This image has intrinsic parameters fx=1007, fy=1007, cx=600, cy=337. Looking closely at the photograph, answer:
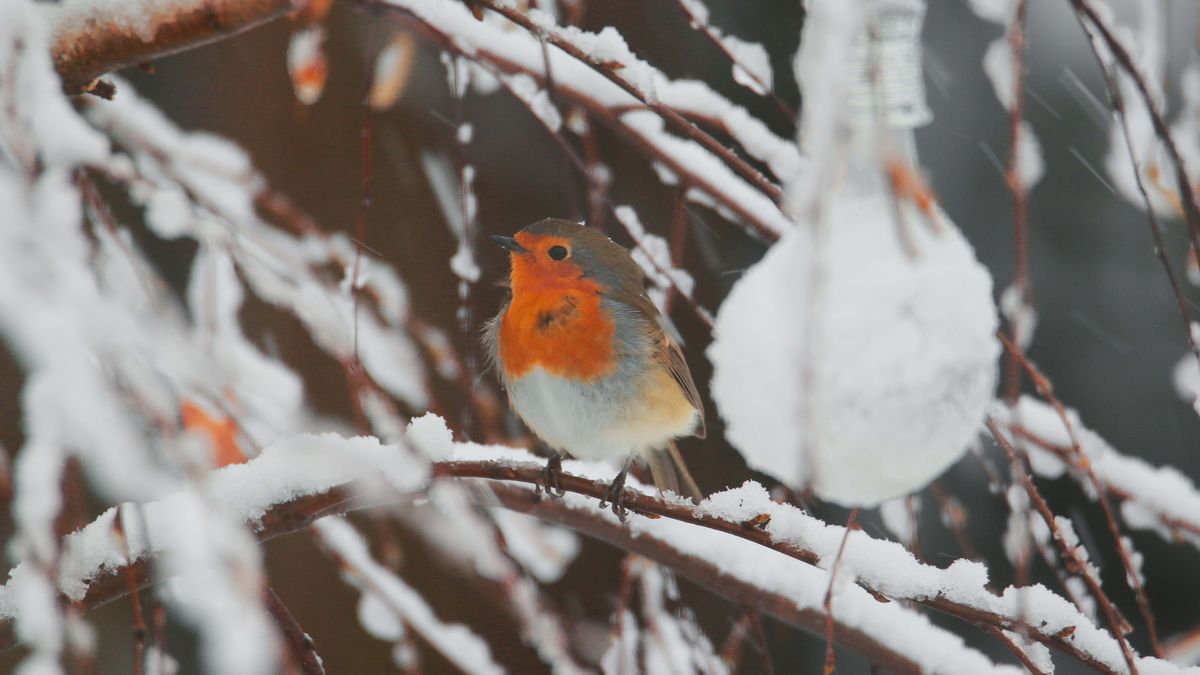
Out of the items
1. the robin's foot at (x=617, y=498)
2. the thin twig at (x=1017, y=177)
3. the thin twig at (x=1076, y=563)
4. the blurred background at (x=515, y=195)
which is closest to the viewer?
the thin twig at (x=1017, y=177)

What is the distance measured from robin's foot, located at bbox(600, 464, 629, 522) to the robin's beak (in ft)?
0.64

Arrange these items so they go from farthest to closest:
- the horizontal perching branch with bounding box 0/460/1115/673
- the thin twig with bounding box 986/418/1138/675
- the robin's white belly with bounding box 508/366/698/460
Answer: the robin's white belly with bounding box 508/366/698/460 → the horizontal perching branch with bounding box 0/460/1115/673 → the thin twig with bounding box 986/418/1138/675

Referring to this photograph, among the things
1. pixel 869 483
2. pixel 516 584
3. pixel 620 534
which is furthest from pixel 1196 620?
pixel 869 483

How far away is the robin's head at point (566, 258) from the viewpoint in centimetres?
78

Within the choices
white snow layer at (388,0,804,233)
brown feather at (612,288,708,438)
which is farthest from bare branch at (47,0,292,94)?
brown feather at (612,288,708,438)

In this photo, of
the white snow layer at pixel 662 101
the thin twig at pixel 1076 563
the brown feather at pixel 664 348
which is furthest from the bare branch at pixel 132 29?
the thin twig at pixel 1076 563

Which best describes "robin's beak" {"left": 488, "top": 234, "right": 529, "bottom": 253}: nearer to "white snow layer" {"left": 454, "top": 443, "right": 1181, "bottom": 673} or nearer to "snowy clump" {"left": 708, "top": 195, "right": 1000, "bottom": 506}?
"white snow layer" {"left": 454, "top": 443, "right": 1181, "bottom": 673}

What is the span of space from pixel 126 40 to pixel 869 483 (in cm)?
59

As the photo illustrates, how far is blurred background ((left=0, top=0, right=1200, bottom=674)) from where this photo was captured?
1.42 m

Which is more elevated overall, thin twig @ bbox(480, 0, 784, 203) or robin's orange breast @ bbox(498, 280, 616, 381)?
thin twig @ bbox(480, 0, 784, 203)

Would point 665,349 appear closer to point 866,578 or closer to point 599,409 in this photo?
point 599,409

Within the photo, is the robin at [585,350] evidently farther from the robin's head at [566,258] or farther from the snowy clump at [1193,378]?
the snowy clump at [1193,378]

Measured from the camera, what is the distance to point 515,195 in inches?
56.7

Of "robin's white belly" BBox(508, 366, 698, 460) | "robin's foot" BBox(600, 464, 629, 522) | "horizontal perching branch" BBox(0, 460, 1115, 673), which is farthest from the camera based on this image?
"robin's white belly" BBox(508, 366, 698, 460)
